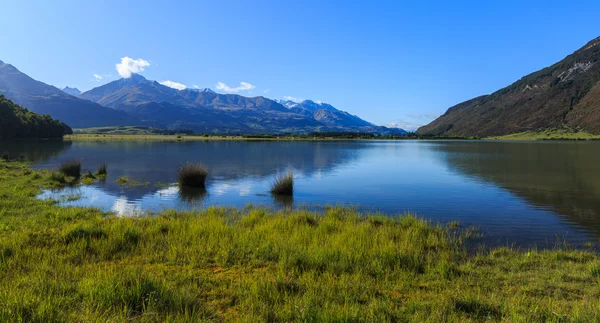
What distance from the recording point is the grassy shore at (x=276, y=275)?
5.68 metres

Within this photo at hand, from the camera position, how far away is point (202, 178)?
26.0m

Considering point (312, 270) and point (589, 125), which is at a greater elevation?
point (589, 125)

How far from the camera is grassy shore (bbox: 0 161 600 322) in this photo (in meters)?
5.68

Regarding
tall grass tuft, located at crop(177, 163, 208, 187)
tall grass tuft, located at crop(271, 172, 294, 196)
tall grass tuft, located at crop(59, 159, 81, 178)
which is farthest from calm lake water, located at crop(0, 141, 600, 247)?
tall grass tuft, located at crop(59, 159, 81, 178)

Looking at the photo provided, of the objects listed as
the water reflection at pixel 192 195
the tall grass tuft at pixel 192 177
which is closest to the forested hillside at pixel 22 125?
the tall grass tuft at pixel 192 177

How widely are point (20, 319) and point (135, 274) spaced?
6.96 feet

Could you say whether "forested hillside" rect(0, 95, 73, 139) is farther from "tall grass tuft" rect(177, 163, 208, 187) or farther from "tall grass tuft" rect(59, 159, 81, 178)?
"tall grass tuft" rect(177, 163, 208, 187)

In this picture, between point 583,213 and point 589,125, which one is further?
point 589,125

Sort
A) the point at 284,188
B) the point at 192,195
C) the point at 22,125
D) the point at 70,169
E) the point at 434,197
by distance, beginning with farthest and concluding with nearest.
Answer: the point at 22,125 → the point at 70,169 → the point at 284,188 → the point at 434,197 → the point at 192,195

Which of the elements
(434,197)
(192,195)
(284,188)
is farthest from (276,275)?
(434,197)

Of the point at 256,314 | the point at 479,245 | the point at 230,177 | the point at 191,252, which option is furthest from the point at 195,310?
the point at 230,177

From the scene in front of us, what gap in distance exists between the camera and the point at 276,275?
25.5 feet

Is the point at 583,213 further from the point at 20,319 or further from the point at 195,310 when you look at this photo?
the point at 20,319

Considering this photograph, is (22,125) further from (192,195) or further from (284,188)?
(284,188)
